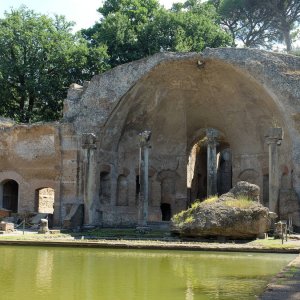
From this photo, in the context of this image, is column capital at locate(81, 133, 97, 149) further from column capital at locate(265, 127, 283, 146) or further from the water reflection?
the water reflection

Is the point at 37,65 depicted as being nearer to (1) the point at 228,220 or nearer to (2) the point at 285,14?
(2) the point at 285,14

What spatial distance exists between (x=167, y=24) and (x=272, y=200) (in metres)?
19.0

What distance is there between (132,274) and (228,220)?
293 inches

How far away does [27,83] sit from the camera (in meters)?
35.3

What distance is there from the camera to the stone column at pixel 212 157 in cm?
2598

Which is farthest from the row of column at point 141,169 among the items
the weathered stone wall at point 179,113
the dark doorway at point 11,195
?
the dark doorway at point 11,195

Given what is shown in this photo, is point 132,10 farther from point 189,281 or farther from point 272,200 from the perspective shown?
point 189,281

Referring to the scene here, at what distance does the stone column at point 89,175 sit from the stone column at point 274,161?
828cm

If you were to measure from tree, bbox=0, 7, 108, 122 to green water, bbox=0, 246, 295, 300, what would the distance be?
22.9 meters

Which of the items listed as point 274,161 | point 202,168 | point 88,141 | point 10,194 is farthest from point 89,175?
point 202,168

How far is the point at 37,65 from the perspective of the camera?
3622cm

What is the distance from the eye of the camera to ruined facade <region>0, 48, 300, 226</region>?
2562 cm

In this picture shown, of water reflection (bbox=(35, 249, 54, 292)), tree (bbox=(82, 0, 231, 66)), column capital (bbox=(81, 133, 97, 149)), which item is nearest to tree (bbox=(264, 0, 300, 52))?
tree (bbox=(82, 0, 231, 66))

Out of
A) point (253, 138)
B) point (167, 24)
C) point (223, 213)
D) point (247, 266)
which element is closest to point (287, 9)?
point (167, 24)
